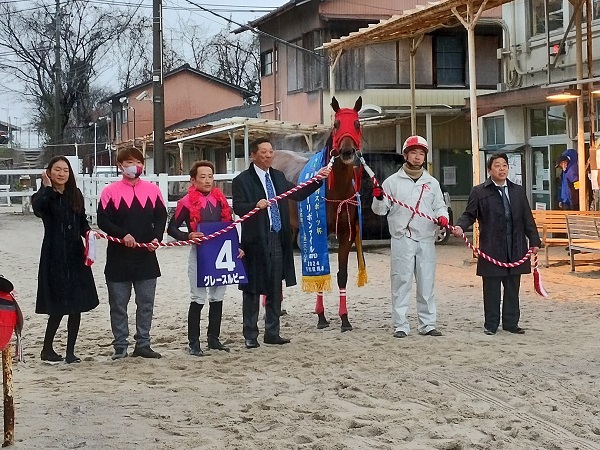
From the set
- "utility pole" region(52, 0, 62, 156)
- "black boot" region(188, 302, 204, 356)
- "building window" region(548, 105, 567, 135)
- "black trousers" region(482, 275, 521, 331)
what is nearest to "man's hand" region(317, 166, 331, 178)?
"black boot" region(188, 302, 204, 356)

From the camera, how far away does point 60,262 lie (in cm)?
700

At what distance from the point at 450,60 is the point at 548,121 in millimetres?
7687

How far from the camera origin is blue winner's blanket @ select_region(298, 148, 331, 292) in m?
8.52

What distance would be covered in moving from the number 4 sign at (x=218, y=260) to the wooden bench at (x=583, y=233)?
6033mm

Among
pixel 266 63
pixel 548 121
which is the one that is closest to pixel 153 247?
pixel 548 121

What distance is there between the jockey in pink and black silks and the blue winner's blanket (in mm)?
1136

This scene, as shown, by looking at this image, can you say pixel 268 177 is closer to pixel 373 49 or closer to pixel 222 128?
pixel 222 128

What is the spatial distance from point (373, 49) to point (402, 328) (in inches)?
653

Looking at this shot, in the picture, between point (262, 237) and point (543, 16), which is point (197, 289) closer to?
point (262, 237)

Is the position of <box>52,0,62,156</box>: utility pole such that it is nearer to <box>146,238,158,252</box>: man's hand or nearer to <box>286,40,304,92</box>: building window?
<box>286,40,304,92</box>: building window

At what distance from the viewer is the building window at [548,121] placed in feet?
53.4

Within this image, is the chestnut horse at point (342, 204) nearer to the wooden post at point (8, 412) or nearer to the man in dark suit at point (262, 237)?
the man in dark suit at point (262, 237)

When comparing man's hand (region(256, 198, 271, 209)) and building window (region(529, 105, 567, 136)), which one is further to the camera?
building window (region(529, 105, 567, 136))

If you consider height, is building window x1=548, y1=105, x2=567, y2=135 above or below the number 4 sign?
above
